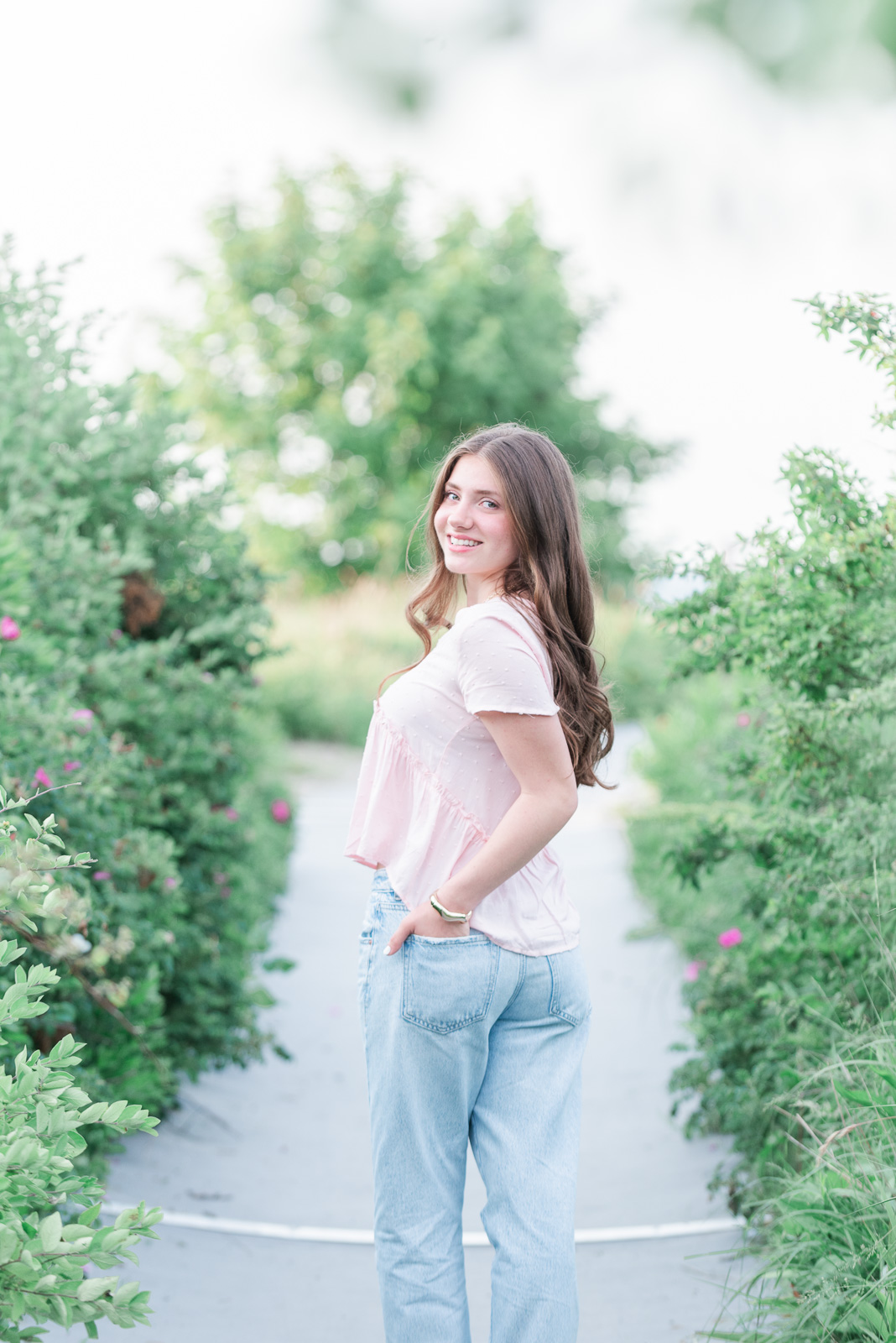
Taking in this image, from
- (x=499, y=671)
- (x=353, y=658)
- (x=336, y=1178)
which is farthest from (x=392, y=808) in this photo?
(x=353, y=658)

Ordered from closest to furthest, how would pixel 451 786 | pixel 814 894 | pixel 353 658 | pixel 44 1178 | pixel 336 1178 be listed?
pixel 44 1178 < pixel 451 786 < pixel 814 894 < pixel 336 1178 < pixel 353 658

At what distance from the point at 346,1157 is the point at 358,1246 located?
725 millimetres

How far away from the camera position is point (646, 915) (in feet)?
24.1

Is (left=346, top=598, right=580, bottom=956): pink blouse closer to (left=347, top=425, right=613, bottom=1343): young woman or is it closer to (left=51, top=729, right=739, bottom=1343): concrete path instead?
(left=347, top=425, right=613, bottom=1343): young woman

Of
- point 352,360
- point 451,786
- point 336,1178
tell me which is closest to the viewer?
point 451,786

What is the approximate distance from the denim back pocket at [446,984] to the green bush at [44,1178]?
51 centimetres

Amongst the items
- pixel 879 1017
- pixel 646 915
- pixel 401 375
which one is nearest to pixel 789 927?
pixel 879 1017

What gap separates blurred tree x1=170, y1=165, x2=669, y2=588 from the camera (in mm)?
26938

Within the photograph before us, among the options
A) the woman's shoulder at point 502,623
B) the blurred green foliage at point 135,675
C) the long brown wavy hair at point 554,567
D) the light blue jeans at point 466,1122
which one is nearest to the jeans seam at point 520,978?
the light blue jeans at point 466,1122

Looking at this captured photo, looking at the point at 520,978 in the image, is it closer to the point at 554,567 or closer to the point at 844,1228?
the point at 554,567

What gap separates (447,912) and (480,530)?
2.16 feet

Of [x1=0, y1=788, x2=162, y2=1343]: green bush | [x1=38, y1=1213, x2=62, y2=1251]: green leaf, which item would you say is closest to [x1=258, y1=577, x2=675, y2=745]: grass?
[x1=0, y1=788, x2=162, y2=1343]: green bush

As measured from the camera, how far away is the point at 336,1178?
4000 millimetres

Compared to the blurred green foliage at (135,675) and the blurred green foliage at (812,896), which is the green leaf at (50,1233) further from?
the blurred green foliage at (135,675)
